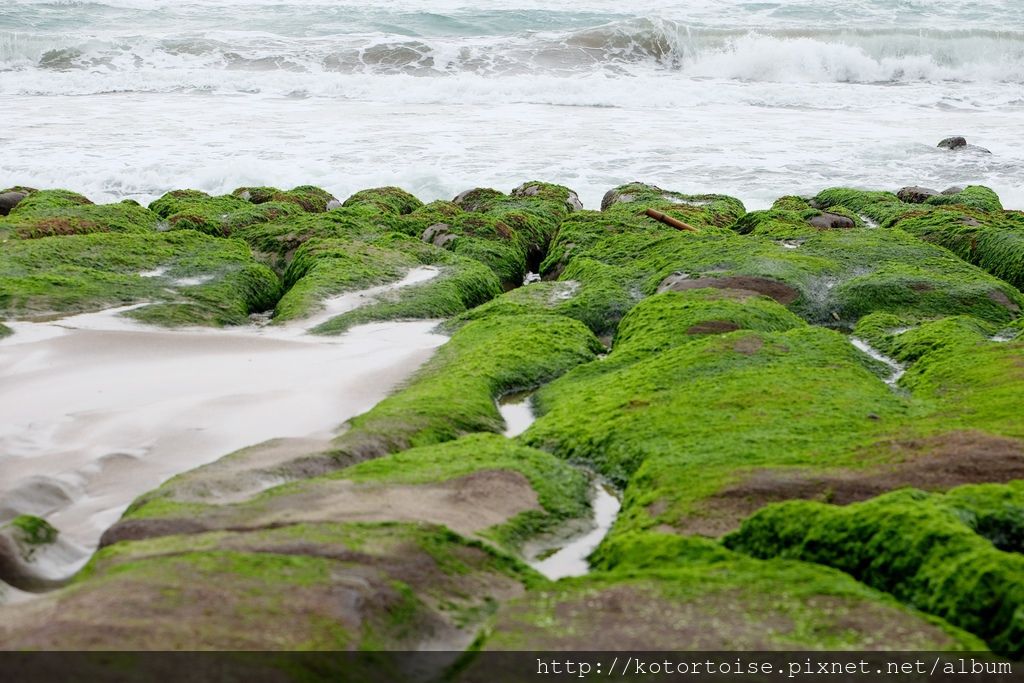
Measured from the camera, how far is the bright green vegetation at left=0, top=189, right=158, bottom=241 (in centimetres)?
978

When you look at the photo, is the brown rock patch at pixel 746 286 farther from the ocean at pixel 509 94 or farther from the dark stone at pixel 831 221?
the ocean at pixel 509 94

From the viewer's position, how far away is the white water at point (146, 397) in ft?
16.6

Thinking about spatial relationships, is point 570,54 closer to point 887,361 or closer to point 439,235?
point 439,235

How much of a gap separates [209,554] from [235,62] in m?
26.4

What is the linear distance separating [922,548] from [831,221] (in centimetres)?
775

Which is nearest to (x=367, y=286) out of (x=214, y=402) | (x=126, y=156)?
(x=214, y=402)

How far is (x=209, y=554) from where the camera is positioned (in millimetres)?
3516

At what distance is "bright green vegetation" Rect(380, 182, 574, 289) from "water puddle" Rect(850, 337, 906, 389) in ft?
12.6

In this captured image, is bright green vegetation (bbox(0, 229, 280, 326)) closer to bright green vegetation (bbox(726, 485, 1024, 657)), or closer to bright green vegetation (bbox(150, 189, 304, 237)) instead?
bright green vegetation (bbox(150, 189, 304, 237))

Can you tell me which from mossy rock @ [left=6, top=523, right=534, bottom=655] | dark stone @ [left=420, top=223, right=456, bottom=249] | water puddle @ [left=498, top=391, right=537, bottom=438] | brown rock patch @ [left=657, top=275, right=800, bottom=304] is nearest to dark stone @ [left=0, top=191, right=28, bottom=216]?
dark stone @ [left=420, top=223, right=456, bottom=249]

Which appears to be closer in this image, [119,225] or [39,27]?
[119,225]

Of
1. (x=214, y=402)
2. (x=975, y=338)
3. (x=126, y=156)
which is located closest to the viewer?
(x=214, y=402)

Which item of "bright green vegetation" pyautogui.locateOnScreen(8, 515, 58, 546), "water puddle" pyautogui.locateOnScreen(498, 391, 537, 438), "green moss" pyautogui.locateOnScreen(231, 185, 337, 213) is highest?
"bright green vegetation" pyautogui.locateOnScreen(8, 515, 58, 546)

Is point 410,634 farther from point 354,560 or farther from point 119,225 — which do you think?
point 119,225
